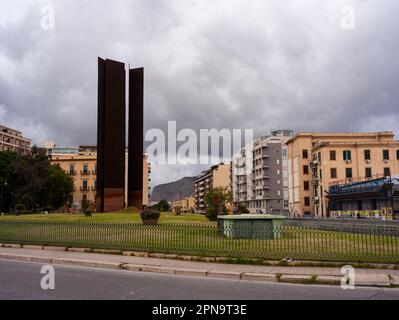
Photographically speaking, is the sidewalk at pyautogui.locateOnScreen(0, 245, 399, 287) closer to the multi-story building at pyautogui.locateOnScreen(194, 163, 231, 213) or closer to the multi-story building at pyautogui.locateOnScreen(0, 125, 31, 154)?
the multi-story building at pyautogui.locateOnScreen(0, 125, 31, 154)

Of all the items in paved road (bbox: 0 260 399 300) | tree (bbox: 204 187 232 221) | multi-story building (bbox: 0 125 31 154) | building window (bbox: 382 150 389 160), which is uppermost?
multi-story building (bbox: 0 125 31 154)

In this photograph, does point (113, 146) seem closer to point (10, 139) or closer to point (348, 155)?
point (348, 155)

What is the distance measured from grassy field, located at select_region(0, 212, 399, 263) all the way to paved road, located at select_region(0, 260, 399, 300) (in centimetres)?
304

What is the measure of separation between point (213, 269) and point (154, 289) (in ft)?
10.1

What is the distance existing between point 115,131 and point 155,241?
28564 millimetres

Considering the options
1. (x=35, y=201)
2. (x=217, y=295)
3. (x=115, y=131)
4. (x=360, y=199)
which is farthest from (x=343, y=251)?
(x=35, y=201)

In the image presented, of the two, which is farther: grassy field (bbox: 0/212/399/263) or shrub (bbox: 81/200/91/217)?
shrub (bbox: 81/200/91/217)

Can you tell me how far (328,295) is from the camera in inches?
355

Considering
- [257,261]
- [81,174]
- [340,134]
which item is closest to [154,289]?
[257,261]

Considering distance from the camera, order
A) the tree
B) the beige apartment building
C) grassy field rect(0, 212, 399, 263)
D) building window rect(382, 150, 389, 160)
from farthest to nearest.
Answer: the beige apartment building < building window rect(382, 150, 389, 160) < the tree < grassy field rect(0, 212, 399, 263)

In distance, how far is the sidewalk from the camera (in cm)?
1060

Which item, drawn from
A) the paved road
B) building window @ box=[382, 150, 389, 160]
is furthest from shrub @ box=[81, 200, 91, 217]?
building window @ box=[382, 150, 389, 160]

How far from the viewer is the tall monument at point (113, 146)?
41.9m

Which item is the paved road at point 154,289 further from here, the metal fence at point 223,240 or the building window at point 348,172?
the building window at point 348,172
